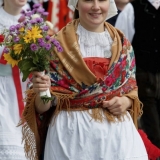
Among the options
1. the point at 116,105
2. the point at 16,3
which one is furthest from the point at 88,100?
the point at 16,3

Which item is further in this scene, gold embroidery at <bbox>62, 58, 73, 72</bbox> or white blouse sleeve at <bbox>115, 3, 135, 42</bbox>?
white blouse sleeve at <bbox>115, 3, 135, 42</bbox>

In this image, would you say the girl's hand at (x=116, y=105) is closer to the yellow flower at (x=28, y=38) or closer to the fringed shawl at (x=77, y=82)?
the fringed shawl at (x=77, y=82)

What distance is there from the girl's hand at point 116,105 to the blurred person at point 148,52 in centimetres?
295

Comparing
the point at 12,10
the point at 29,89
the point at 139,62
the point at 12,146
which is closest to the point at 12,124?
the point at 12,146

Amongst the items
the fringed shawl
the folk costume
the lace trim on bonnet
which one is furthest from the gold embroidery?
the folk costume

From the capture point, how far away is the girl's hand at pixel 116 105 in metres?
4.68

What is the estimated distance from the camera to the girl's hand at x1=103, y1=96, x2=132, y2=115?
184 inches

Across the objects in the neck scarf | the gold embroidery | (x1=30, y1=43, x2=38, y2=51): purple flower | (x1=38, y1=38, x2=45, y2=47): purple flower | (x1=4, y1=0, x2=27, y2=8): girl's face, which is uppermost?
(x1=4, y1=0, x2=27, y2=8): girl's face

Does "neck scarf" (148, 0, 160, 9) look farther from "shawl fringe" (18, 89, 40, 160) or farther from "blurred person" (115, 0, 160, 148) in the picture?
"shawl fringe" (18, 89, 40, 160)

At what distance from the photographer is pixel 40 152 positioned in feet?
16.2

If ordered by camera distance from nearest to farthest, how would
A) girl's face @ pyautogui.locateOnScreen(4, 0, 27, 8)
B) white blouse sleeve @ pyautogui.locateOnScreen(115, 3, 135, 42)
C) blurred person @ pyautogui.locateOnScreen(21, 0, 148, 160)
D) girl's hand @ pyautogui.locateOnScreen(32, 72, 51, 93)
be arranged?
1. girl's hand @ pyautogui.locateOnScreen(32, 72, 51, 93)
2. blurred person @ pyautogui.locateOnScreen(21, 0, 148, 160)
3. girl's face @ pyautogui.locateOnScreen(4, 0, 27, 8)
4. white blouse sleeve @ pyautogui.locateOnScreen(115, 3, 135, 42)

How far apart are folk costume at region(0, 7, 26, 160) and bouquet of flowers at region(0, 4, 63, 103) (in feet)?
5.84

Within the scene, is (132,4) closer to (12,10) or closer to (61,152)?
(12,10)

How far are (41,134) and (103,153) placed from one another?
546 millimetres
